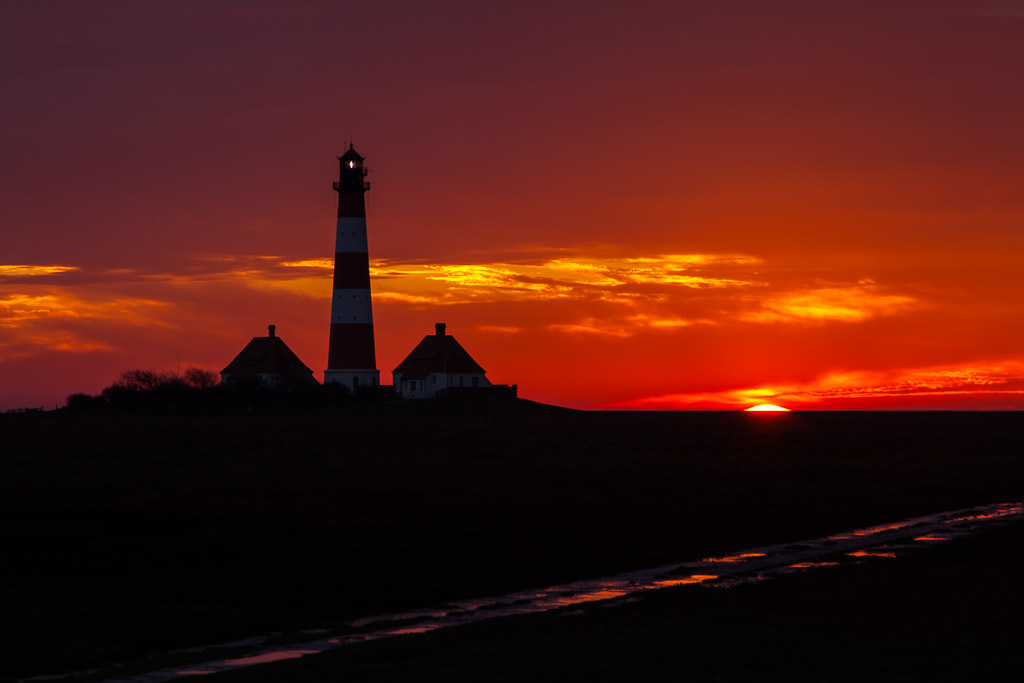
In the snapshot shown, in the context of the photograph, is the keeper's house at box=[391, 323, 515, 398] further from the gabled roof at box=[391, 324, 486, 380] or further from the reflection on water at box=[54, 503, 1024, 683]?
the reflection on water at box=[54, 503, 1024, 683]

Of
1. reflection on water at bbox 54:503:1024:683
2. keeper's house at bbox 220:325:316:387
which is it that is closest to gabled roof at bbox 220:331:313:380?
keeper's house at bbox 220:325:316:387

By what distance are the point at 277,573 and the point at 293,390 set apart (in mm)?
83640

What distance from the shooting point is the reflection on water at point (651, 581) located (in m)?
14.9

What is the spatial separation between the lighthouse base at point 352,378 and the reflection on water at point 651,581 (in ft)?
221

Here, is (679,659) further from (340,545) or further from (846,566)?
(340,545)

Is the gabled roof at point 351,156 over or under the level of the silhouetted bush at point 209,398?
over

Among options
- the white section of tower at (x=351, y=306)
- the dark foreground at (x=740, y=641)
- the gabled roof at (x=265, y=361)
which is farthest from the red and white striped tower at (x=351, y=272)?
the dark foreground at (x=740, y=641)

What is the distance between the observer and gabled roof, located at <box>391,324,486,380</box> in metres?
110

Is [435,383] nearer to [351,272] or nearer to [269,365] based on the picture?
[269,365]

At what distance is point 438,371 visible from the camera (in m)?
109

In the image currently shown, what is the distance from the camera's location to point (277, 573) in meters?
20.5

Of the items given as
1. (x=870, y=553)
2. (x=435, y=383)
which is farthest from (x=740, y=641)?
(x=435, y=383)

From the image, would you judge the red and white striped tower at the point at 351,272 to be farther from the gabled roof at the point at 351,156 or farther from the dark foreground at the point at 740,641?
the dark foreground at the point at 740,641

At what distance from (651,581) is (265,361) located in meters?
95.2
